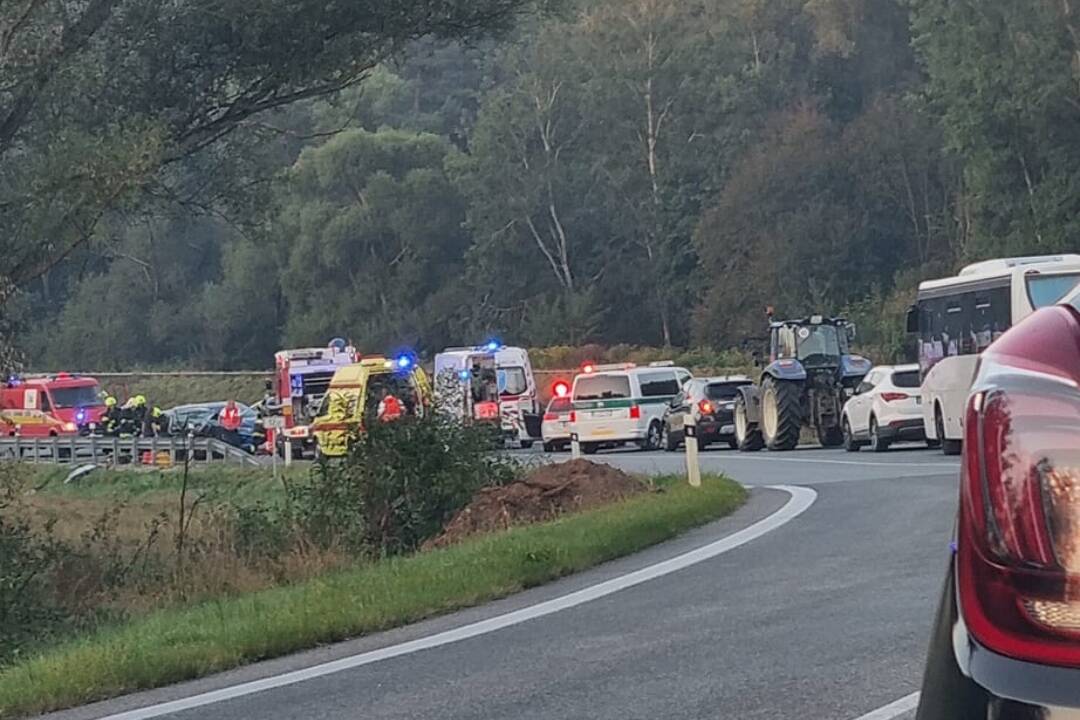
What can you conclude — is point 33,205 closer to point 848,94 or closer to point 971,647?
point 971,647

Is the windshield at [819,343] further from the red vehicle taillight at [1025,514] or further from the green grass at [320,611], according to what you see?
the red vehicle taillight at [1025,514]

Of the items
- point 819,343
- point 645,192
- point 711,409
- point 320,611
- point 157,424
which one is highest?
point 645,192

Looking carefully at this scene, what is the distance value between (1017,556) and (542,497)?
17.3 metres

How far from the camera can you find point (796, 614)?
10.5 meters

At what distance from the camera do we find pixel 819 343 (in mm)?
37625

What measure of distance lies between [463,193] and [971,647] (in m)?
72.8

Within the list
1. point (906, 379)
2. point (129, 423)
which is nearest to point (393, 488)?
point (906, 379)

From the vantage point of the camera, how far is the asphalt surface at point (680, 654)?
8156 mm

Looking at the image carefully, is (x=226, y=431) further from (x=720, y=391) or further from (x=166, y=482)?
(x=720, y=391)

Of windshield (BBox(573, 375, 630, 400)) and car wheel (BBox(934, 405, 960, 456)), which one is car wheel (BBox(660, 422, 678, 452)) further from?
car wheel (BBox(934, 405, 960, 456))

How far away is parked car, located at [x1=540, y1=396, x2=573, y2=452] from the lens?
42.4m

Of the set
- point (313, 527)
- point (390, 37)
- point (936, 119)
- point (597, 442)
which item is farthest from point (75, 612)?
point (936, 119)

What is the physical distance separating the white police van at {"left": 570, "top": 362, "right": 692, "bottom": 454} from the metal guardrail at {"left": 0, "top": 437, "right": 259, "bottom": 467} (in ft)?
23.9

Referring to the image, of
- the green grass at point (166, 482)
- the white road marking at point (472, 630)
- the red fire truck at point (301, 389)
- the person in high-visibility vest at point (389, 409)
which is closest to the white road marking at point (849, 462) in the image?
the person in high-visibility vest at point (389, 409)
